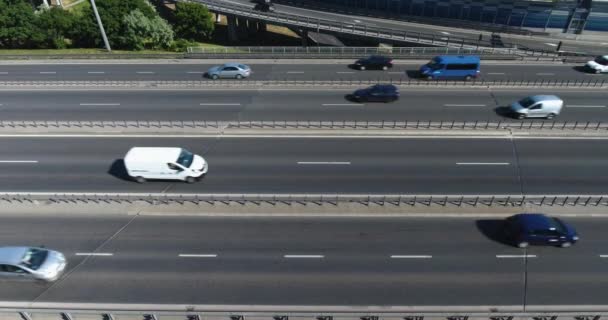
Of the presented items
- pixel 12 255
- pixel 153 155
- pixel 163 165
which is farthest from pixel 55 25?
pixel 12 255

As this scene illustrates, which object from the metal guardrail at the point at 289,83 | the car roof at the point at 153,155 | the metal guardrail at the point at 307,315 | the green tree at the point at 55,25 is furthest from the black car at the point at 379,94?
the green tree at the point at 55,25

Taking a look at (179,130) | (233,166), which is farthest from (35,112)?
(233,166)

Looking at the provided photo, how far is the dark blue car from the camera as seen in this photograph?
671 inches

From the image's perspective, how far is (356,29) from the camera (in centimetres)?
5209

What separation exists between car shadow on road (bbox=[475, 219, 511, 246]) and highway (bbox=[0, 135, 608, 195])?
2586 millimetres

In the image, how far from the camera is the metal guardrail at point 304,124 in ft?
89.9

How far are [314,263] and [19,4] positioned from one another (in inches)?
2469

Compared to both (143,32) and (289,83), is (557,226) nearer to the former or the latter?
(289,83)

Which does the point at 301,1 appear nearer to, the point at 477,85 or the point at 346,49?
the point at 346,49

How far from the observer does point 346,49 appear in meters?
44.4

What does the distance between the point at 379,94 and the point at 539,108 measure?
45.1ft

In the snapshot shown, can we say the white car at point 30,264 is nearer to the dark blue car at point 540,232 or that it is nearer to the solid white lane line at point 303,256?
the solid white lane line at point 303,256

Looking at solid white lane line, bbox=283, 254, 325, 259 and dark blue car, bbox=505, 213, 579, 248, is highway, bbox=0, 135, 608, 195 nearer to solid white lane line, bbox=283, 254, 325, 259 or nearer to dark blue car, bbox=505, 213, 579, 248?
dark blue car, bbox=505, 213, 579, 248

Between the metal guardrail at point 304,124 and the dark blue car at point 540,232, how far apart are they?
37.6ft
